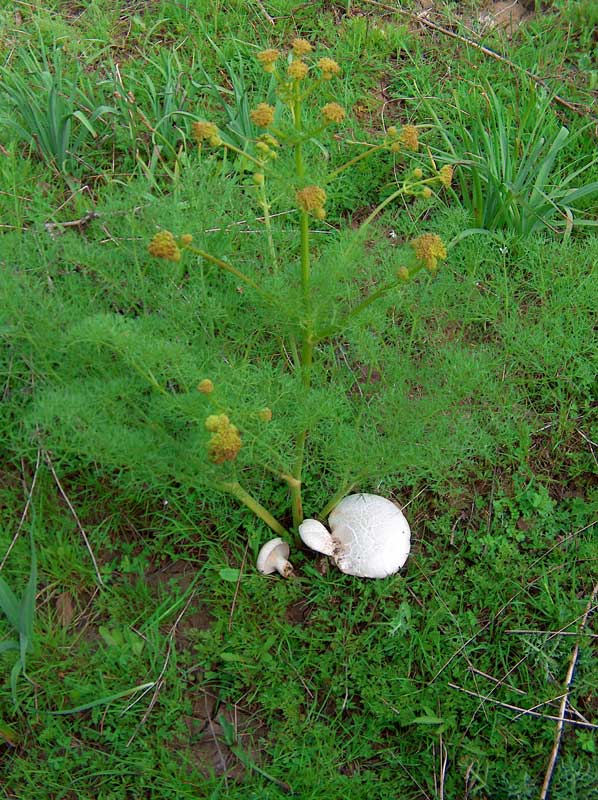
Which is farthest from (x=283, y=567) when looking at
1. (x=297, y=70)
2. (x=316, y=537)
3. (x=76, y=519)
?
(x=297, y=70)

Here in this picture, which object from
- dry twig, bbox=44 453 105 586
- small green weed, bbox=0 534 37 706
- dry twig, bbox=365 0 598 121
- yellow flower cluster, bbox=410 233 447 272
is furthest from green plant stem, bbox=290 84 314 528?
dry twig, bbox=365 0 598 121

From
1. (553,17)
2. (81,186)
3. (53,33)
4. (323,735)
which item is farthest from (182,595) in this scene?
(553,17)

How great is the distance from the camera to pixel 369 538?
6.62 feet

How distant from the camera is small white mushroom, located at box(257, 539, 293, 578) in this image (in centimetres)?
206

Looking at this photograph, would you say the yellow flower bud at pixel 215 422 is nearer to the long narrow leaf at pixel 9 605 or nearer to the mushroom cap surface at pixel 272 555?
the mushroom cap surface at pixel 272 555

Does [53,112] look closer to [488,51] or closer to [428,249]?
[428,249]

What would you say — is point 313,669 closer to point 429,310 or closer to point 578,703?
point 578,703

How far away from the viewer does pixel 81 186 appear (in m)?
2.86

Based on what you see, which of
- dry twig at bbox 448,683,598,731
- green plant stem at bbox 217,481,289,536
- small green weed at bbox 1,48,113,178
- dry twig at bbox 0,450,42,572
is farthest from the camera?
small green weed at bbox 1,48,113,178

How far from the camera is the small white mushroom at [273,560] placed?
6.75 ft

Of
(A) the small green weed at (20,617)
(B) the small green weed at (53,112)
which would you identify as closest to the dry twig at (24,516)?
(A) the small green weed at (20,617)

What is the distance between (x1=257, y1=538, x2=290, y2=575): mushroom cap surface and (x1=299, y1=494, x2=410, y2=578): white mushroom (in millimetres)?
110

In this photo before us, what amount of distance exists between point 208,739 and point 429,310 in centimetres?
154

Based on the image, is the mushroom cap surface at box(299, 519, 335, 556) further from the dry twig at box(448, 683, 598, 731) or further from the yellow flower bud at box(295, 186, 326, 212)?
the yellow flower bud at box(295, 186, 326, 212)
